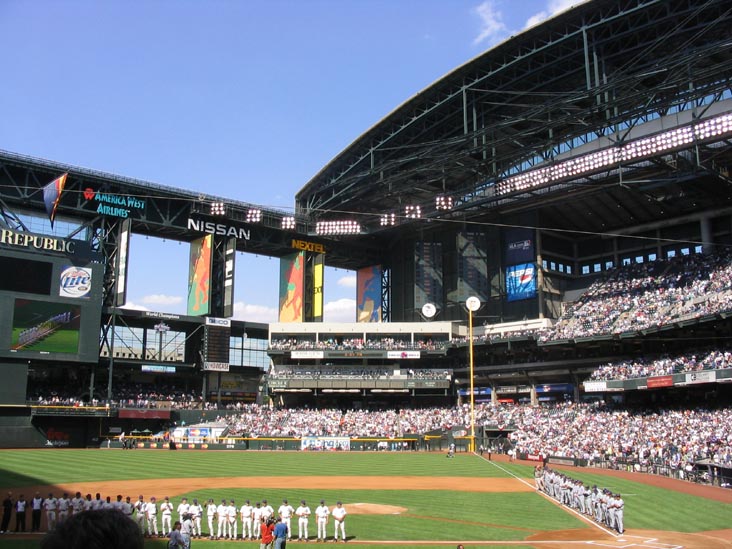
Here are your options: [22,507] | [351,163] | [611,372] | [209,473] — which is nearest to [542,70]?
[351,163]

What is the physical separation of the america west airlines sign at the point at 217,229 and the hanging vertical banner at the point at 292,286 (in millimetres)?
6121

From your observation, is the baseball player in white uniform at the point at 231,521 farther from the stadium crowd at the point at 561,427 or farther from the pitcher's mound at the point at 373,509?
the stadium crowd at the point at 561,427

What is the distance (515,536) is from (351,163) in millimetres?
61666

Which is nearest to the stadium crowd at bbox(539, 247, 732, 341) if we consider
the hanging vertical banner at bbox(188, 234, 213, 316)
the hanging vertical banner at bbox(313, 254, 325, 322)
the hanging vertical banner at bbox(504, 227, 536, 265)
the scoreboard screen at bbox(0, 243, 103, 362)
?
the hanging vertical banner at bbox(504, 227, 536, 265)

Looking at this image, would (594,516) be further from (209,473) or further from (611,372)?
(611,372)

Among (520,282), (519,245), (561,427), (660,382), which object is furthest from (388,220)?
(660,382)

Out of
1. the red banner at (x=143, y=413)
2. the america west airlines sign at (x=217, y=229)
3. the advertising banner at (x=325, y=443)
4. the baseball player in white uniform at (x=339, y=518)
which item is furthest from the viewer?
the america west airlines sign at (x=217, y=229)

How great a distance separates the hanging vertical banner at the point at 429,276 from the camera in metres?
83.1

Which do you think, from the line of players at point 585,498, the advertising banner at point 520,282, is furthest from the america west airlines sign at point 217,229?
the line of players at point 585,498

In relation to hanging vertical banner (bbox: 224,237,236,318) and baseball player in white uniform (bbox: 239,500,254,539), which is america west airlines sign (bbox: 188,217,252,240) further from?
baseball player in white uniform (bbox: 239,500,254,539)

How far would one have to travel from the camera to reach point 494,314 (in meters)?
78.0

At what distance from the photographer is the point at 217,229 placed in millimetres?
77562

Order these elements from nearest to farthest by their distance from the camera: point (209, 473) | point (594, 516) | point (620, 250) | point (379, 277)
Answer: point (594, 516) < point (209, 473) < point (620, 250) < point (379, 277)

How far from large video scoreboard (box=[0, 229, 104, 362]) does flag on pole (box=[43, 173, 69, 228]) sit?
140 inches
